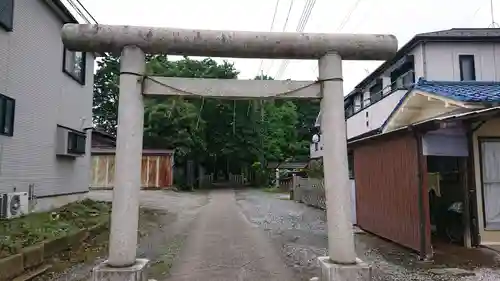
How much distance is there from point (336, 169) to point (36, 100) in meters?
8.46

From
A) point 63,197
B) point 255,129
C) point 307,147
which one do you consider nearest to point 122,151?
point 63,197

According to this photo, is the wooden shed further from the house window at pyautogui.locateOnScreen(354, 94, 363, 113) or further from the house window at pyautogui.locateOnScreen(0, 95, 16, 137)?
the house window at pyautogui.locateOnScreen(0, 95, 16, 137)

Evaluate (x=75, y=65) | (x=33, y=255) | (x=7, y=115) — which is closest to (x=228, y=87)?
(x=33, y=255)

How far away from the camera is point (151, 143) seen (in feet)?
97.7

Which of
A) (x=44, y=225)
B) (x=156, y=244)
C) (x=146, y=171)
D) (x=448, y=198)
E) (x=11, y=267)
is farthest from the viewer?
(x=146, y=171)

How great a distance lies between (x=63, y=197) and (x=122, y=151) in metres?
7.96

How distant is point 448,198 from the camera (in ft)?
31.3

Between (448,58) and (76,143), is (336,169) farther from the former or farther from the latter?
(448,58)

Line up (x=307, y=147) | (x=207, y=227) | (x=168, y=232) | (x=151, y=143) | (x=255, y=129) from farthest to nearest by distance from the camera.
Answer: (x=307, y=147) < (x=255, y=129) < (x=151, y=143) < (x=207, y=227) < (x=168, y=232)

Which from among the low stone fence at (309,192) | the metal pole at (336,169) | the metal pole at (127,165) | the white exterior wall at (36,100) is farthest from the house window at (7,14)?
the low stone fence at (309,192)

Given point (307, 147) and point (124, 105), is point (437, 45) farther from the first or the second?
point (307, 147)

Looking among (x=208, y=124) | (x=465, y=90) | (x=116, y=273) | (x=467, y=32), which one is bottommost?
(x=116, y=273)

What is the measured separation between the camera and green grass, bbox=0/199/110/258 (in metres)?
6.41

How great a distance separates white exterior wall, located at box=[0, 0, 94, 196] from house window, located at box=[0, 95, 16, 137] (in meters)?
0.14
